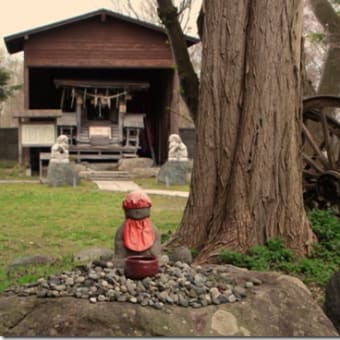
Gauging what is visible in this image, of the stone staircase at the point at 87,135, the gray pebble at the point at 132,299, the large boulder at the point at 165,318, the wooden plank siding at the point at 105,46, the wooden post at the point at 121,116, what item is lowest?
the large boulder at the point at 165,318

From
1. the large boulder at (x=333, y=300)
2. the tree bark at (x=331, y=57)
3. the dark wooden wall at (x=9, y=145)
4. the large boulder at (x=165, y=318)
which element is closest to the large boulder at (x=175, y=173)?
the tree bark at (x=331, y=57)

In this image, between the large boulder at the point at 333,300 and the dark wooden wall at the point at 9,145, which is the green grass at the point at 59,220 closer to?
the large boulder at the point at 333,300

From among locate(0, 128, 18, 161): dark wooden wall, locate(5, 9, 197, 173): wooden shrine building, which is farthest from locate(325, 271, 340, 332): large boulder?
locate(0, 128, 18, 161): dark wooden wall

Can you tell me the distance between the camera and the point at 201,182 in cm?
670

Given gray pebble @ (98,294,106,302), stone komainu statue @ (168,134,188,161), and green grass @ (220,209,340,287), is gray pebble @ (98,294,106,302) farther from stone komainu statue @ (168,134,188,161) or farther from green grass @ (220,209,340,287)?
stone komainu statue @ (168,134,188,161)

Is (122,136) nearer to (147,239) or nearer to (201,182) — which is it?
(201,182)

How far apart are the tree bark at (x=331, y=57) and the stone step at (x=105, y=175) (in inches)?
407

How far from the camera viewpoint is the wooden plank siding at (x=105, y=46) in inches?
899

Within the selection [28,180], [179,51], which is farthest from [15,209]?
[28,180]

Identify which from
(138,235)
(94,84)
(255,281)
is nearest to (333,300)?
(255,281)

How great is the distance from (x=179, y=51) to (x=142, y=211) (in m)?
4.06

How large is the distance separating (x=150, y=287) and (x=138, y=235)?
58 centimetres

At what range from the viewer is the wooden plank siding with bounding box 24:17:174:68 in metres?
22.8

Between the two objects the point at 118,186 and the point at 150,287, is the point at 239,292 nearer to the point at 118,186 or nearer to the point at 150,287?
the point at 150,287
